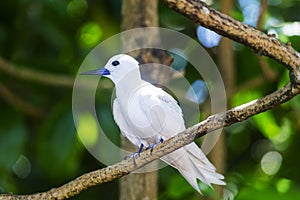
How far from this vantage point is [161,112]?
97 centimetres

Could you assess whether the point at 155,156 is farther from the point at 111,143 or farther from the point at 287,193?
the point at 111,143

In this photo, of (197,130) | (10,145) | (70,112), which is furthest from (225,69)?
(197,130)

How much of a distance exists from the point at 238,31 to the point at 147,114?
0.19 m

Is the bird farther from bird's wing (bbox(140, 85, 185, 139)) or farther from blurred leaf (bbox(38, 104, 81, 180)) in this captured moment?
blurred leaf (bbox(38, 104, 81, 180))

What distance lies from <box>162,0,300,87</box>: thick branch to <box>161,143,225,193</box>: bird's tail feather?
167 millimetres

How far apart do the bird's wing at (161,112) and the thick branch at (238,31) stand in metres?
0.16

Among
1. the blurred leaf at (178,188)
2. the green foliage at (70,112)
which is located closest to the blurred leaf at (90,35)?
the green foliage at (70,112)

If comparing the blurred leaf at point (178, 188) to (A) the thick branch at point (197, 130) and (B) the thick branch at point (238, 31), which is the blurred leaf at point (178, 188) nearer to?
(A) the thick branch at point (197, 130)

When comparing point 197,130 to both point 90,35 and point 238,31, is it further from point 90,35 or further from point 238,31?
point 90,35

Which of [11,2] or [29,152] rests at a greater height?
[11,2]

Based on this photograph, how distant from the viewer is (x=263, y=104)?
840 millimetres

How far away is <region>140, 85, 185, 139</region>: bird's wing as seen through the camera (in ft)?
3.10

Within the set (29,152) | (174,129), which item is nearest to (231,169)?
(29,152)

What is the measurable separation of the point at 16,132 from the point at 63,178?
0.56 ft
